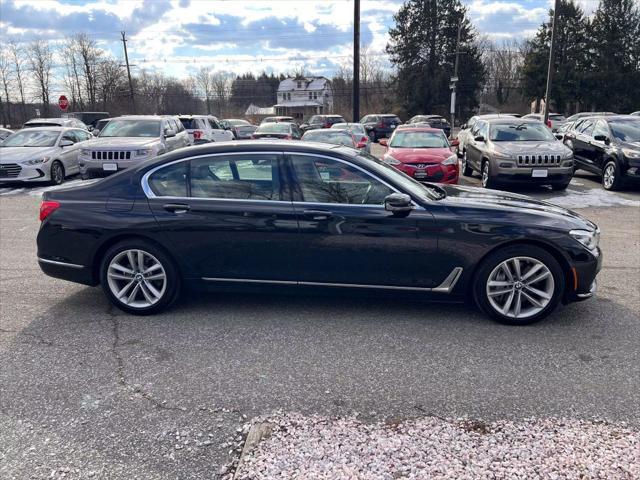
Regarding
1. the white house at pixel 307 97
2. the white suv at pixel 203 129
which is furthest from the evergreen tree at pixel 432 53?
the white house at pixel 307 97

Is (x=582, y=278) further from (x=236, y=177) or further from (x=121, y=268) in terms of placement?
(x=121, y=268)

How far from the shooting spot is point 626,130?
12.5 meters

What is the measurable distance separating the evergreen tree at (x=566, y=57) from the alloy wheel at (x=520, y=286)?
46.6 metres

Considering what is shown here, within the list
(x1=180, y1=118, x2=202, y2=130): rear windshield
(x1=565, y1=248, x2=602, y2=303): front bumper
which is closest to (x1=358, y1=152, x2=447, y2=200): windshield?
(x1=565, y1=248, x2=602, y2=303): front bumper

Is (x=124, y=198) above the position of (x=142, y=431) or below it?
above

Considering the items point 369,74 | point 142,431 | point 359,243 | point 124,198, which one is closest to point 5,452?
point 142,431

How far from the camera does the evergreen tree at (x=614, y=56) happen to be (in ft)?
147

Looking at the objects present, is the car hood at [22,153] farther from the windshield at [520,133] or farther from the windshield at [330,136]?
the windshield at [520,133]

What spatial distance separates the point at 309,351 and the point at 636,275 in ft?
13.4

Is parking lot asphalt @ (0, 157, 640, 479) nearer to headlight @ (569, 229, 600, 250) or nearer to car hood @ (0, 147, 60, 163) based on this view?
headlight @ (569, 229, 600, 250)

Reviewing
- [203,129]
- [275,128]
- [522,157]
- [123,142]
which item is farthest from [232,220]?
[203,129]

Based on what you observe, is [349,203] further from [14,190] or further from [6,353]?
[14,190]

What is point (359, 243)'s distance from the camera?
441 centimetres

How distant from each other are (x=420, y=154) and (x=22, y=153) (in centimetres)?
984
